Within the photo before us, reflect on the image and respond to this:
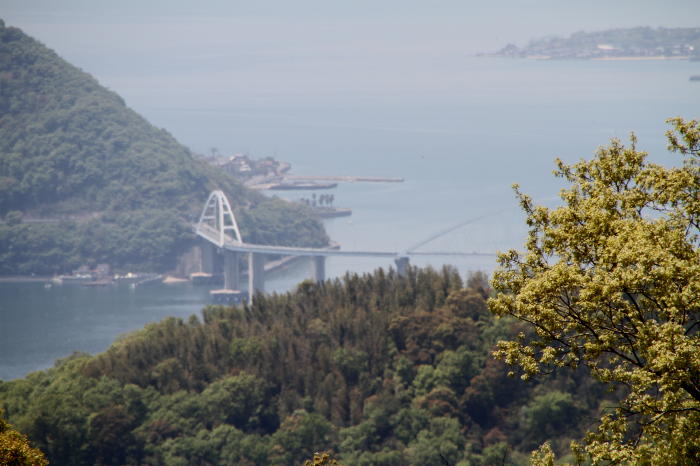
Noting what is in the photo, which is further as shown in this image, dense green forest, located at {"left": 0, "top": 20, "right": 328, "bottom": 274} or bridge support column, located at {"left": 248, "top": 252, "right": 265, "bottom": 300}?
dense green forest, located at {"left": 0, "top": 20, "right": 328, "bottom": 274}

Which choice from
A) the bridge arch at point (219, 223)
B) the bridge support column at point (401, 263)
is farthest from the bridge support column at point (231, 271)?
the bridge support column at point (401, 263)

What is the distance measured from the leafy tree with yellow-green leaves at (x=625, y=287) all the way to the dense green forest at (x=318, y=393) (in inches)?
839

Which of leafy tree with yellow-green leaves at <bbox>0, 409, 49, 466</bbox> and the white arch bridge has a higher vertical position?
leafy tree with yellow-green leaves at <bbox>0, 409, 49, 466</bbox>

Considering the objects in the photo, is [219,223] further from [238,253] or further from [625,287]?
[625,287]

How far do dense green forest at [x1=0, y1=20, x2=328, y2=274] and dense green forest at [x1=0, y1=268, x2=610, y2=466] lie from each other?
59.3 m

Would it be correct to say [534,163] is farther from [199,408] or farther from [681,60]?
[199,408]

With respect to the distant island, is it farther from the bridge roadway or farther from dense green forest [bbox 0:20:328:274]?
dense green forest [bbox 0:20:328:274]

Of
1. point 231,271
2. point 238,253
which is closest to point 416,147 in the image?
point 238,253

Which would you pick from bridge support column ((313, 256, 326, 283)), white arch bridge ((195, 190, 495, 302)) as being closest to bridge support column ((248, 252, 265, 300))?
white arch bridge ((195, 190, 495, 302))

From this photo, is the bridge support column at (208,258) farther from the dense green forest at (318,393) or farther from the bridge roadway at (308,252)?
the dense green forest at (318,393)

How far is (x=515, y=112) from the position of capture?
155 metres

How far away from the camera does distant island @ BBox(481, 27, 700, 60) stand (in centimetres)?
11938

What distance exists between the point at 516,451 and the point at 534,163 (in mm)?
88223

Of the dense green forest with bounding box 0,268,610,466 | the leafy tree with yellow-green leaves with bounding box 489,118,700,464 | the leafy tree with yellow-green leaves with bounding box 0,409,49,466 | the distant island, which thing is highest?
the distant island
